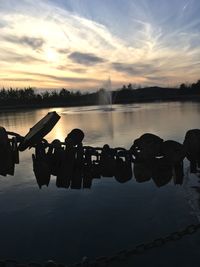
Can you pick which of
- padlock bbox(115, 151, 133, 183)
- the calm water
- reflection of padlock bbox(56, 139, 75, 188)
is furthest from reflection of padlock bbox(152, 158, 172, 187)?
the calm water

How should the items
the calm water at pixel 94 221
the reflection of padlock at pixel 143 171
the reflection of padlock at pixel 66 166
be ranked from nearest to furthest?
the reflection of padlock at pixel 143 171 < the reflection of padlock at pixel 66 166 < the calm water at pixel 94 221

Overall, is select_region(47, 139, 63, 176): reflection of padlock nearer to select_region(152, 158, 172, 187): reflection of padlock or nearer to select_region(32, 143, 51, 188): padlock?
select_region(32, 143, 51, 188): padlock

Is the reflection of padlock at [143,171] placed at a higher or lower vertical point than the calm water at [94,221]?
higher

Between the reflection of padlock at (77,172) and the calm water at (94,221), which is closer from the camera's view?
the reflection of padlock at (77,172)

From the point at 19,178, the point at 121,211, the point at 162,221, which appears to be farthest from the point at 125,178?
the point at 19,178

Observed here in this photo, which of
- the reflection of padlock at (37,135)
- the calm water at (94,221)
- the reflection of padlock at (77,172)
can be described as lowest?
the calm water at (94,221)

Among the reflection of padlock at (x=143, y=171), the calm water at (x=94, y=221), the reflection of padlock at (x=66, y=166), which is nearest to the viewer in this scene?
the reflection of padlock at (x=143, y=171)

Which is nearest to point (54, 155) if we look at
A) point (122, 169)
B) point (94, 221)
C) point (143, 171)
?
Result: point (122, 169)

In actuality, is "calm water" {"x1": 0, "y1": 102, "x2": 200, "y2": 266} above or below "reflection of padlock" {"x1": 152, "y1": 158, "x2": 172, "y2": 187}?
below

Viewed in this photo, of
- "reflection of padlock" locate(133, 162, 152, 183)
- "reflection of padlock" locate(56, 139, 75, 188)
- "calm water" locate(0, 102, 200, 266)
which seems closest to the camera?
"reflection of padlock" locate(133, 162, 152, 183)

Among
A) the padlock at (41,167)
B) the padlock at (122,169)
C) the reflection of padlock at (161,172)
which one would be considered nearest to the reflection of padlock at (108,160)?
the padlock at (122,169)

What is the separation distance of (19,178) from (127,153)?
57.4ft

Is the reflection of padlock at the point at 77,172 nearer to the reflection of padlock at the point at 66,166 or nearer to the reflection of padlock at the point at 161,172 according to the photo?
the reflection of padlock at the point at 66,166

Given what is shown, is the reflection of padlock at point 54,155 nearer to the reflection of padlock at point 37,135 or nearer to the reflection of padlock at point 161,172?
the reflection of padlock at point 37,135
